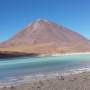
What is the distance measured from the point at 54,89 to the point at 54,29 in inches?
7302

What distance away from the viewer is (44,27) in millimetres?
196125

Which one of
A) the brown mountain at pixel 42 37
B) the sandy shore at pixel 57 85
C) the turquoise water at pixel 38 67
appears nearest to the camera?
the sandy shore at pixel 57 85

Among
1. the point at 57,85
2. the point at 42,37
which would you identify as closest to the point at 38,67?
the point at 57,85

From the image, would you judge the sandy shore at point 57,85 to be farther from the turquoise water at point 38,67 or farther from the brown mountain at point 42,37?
the brown mountain at point 42,37

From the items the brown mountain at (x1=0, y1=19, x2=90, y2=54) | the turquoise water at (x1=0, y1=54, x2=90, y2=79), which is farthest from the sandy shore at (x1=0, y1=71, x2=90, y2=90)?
the brown mountain at (x1=0, y1=19, x2=90, y2=54)

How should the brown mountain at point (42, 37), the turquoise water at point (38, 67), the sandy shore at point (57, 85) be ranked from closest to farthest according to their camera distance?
the sandy shore at point (57, 85) → the turquoise water at point (38, 67) → the brown mountain at point (42, 37)

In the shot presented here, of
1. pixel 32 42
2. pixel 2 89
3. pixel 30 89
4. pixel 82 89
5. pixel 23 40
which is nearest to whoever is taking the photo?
pixel 82 89

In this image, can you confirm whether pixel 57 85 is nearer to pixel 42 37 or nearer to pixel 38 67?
pixel 38 67

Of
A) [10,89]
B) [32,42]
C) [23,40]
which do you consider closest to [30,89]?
[10,89]

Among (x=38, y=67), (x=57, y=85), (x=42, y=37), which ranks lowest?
(x=57, y=85)

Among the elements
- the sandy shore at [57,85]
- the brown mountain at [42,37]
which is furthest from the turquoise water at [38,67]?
the brown mountain at [42,37]

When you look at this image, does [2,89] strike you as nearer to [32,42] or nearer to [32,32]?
[32,42]

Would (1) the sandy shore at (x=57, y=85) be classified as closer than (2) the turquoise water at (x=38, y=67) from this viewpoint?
Yes

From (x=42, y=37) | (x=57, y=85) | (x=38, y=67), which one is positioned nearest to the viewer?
(x=57, y=85)
